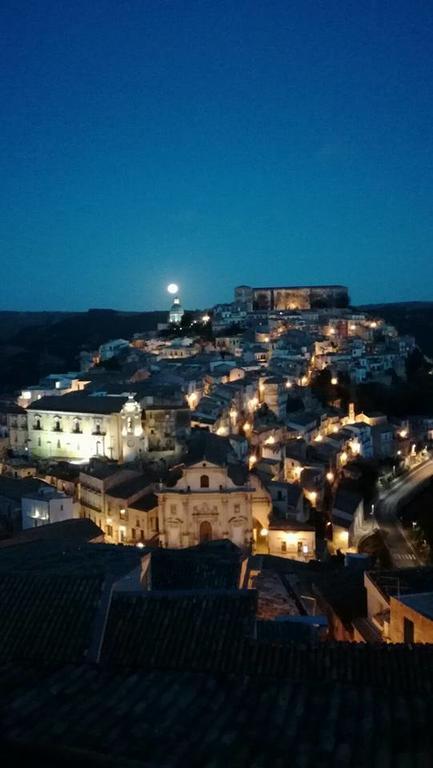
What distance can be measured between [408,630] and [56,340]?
312ft

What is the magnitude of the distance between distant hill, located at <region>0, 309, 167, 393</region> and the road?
147 feet

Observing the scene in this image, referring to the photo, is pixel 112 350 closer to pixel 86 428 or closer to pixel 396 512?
pixel 86 428

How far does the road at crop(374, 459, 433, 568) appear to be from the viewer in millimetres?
31500

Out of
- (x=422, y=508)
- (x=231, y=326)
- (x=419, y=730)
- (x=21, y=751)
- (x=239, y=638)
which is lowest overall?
(x=422, y=508)

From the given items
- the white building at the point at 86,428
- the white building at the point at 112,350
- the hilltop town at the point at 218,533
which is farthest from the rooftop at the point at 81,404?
the white building at the point at 112,350

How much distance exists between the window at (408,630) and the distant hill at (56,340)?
64.5 metres

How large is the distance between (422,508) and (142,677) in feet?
119

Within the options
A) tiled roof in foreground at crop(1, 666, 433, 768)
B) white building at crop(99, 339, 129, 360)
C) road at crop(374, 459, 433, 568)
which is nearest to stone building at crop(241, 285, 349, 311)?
white building at crop(99, 339, 129, 360)

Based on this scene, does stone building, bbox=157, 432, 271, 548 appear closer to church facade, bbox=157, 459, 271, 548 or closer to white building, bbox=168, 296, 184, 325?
church facade, bbox=157, 459, 271, 548

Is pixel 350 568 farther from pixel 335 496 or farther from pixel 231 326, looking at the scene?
pixel 231 326

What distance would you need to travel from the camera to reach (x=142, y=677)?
561 centimetres

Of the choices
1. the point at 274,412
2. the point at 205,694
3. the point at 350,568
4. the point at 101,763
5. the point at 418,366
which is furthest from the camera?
the point at 418,366

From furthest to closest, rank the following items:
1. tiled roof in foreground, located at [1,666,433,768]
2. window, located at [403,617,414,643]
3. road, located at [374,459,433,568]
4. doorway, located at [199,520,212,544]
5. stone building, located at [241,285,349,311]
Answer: stone building, located at [241,285,349,311], road, located at [374,459,433,568], doorway, located at [199,520,212,544], window, located at [403,617,414,643], tiled roof in foreground, located at [1,666,433,768]

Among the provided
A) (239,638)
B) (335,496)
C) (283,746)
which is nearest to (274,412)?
(335,496)
